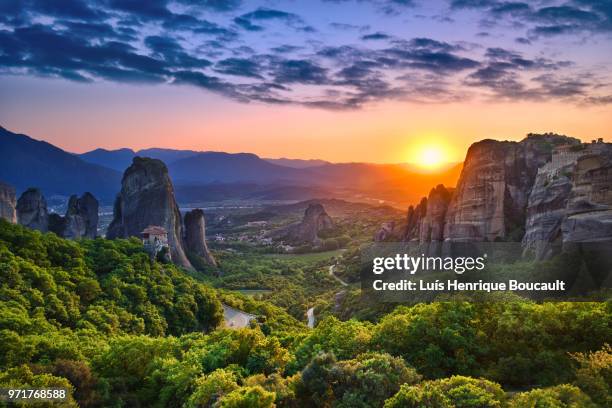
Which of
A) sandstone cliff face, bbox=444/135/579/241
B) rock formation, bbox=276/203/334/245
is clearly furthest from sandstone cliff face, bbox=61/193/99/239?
sandstone cliff face, bbox=444/135/579/241

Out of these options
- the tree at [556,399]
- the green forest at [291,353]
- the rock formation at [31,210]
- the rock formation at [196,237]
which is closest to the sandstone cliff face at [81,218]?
the rock formation at [31,210]

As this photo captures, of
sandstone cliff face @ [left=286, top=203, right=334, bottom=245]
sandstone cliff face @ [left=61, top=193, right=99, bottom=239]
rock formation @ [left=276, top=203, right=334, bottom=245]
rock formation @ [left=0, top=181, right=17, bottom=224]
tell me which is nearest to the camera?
rock formation @ [left=0, top=181, right=17, bottom=224]

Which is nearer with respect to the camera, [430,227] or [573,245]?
[573,245]

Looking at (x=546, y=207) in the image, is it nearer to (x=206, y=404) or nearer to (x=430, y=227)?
(x=430, y=227)

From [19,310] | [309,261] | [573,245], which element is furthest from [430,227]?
[309,261]

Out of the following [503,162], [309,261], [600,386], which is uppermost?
[503,162]

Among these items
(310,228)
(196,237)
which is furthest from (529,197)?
(310,228)

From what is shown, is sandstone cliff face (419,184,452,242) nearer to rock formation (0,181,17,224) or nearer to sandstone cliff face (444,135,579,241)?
sandstone cliff face (444,135,579,241)
